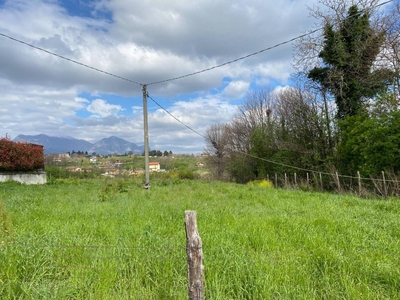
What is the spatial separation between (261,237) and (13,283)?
130 inches

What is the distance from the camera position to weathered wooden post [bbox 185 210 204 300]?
193 cm

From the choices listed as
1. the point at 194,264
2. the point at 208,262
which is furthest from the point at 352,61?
the point at 194,264

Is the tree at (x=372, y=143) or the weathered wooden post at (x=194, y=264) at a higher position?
the tree at (x=372, y=143)

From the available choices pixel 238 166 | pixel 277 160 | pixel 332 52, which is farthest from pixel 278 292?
pixel 238 166

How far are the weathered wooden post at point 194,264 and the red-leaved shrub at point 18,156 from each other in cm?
2031

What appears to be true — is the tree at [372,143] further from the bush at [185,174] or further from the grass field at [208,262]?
the bush at [185,174]

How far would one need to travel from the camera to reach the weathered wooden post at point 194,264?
1928mm

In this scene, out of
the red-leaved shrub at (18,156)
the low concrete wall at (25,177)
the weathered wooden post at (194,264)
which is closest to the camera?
the weathered wooden post at (194,264)

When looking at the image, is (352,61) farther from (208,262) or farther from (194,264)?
(194,264)

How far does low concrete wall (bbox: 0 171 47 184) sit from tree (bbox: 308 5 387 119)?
863 inches

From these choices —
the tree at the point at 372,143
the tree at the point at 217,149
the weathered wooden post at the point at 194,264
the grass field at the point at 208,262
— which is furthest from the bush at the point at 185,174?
the weathered wooden post at the point at 194,264

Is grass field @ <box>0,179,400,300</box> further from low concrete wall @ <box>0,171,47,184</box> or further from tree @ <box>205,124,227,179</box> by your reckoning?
tree @ <box>205,124,227,179</box>

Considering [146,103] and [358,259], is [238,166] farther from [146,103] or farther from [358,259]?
[358,259]

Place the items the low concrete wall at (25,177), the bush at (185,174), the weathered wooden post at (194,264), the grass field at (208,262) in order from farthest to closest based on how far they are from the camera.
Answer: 1. the bush at (185,174)
2. the low concrete wall at (25,177)
3. the grass field at (208,262)
4. the weathered wooden post at (194,264)
